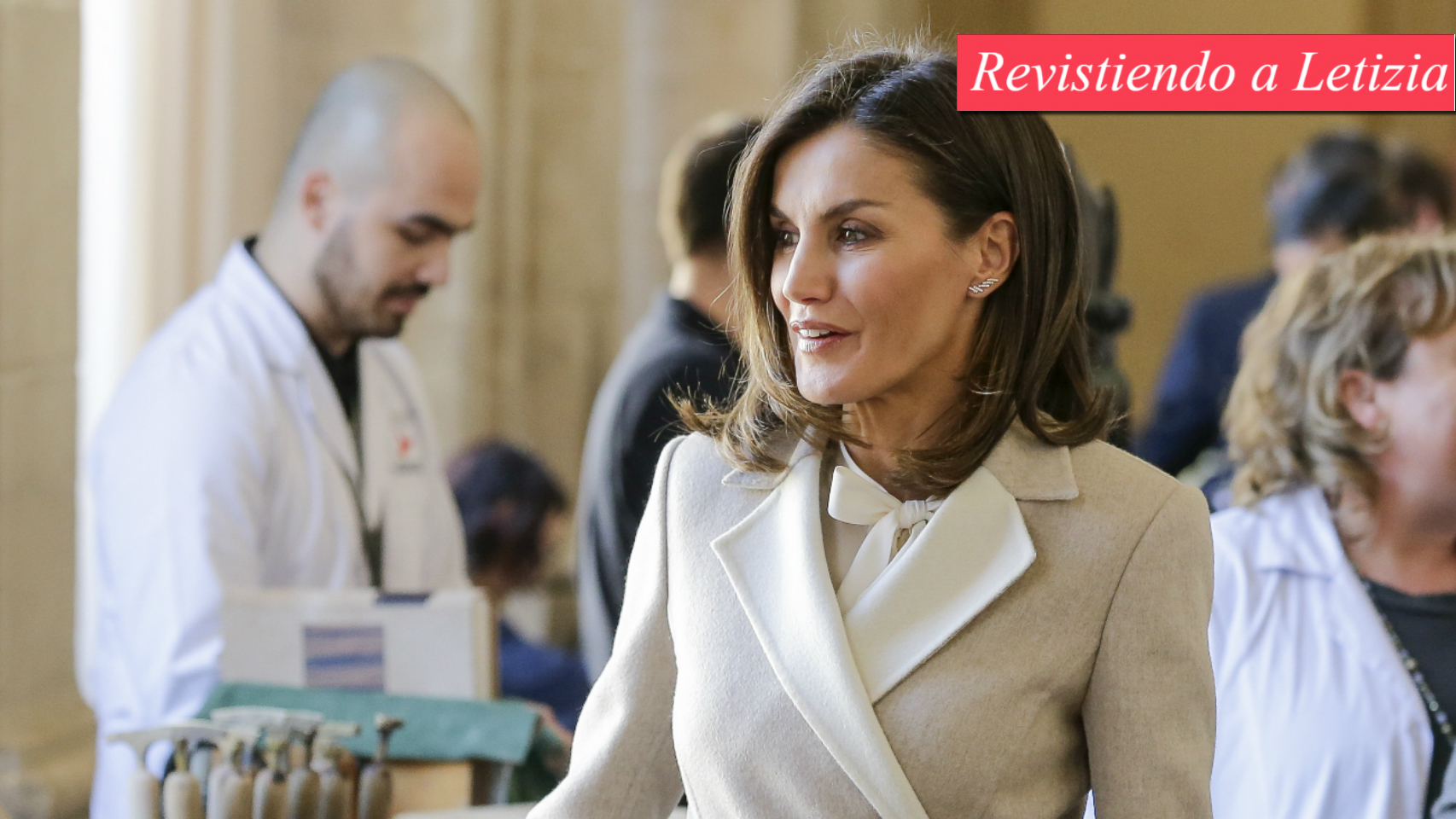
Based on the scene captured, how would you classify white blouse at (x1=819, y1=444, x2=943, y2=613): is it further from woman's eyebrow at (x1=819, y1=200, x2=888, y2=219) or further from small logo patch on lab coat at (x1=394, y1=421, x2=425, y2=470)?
small logo patch on lab coat at (x1=394, y1=421, x2=425, y2=470)

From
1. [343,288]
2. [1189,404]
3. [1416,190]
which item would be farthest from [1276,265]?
[343,288]

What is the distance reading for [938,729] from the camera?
124cm

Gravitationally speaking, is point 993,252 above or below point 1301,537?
above

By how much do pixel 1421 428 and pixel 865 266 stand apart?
1.38 m

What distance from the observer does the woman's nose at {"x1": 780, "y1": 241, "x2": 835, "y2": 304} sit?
1282mm

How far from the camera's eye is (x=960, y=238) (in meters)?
1.30

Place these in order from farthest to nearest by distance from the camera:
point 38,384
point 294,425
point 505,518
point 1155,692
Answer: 1. point 505,518
2. point 38,384
3. point 294,425
4. point 1155,692

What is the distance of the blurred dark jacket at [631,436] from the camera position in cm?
287

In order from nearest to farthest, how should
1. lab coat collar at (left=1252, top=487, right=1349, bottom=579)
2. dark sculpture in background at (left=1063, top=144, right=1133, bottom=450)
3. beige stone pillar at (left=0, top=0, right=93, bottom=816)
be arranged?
1. lab coat collar at (left=1252, top=487, right=1349, bottom=579)
2. dark sculpture in background at (left=1063, top=144, right=1133, bottom=450)
3. beige stone pillar at (left=0, top=0, right=93, bottom=816)

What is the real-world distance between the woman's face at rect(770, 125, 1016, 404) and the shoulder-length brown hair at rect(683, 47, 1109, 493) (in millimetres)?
16

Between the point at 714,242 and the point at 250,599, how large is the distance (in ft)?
4.09

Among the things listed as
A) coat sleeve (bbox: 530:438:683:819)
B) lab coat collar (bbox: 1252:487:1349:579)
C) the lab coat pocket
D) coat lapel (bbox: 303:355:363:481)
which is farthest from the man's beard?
coat sleeve (bbox: 530:438:683:819)

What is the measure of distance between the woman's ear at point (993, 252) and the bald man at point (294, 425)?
1770mm

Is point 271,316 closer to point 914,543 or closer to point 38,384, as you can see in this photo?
point 38,384
